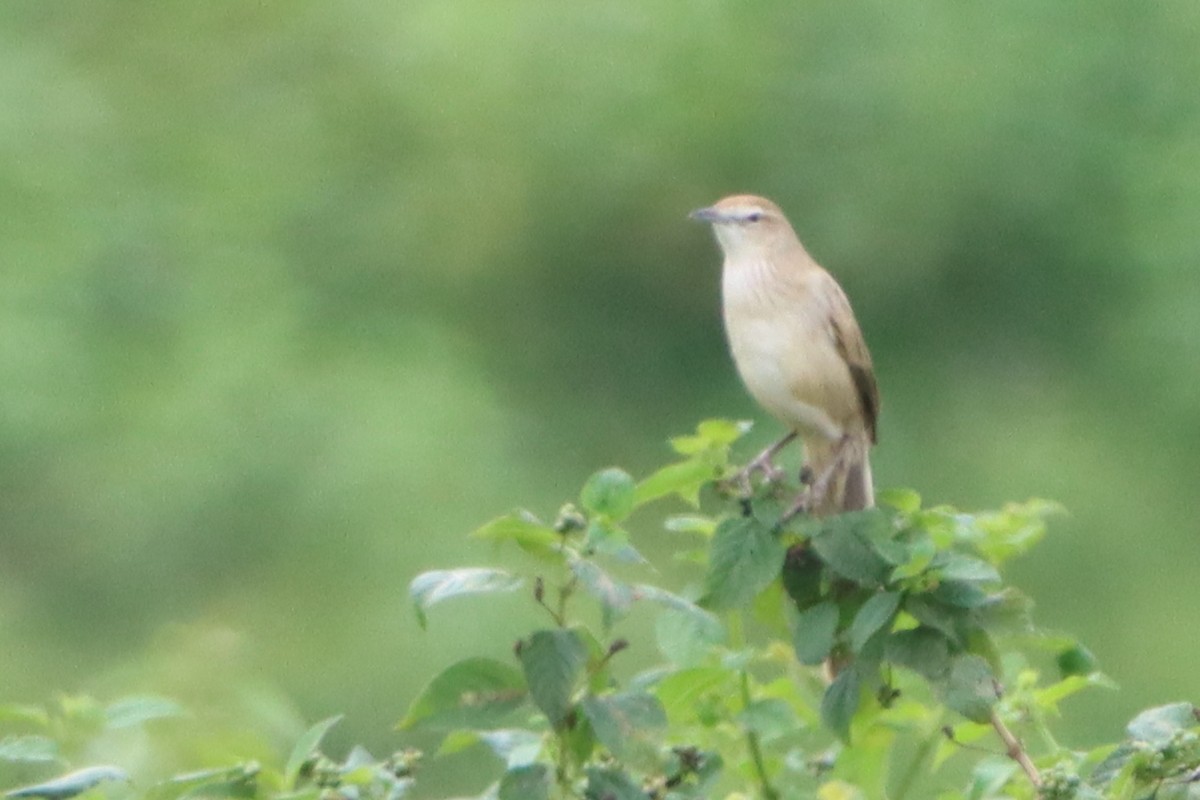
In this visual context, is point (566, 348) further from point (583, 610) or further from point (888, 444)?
point (583, 610)

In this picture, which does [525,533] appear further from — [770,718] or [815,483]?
[815,483]

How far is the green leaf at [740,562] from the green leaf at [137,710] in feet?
1.20

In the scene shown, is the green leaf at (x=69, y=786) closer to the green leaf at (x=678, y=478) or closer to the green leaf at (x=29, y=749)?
the green leaf at (x=29, y=749)

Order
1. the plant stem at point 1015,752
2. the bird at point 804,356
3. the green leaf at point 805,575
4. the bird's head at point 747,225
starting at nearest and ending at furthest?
the plant stem at point 1015,752 < the green leaf at point 805,575 < the bird at point 804,356 < the bird's head at point 747,225

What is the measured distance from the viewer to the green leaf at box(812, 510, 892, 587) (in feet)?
4.17

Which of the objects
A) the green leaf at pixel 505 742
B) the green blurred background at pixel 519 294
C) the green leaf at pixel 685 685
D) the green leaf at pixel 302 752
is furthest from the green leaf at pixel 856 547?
the green blurred background at pixel 519 294

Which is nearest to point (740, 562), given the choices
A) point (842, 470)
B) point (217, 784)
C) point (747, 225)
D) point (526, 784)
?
point (526, 784)

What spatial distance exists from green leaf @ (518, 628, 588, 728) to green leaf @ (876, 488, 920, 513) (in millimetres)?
357

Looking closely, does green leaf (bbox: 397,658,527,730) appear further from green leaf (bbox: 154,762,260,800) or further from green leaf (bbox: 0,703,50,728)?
green leaf (bbox: 0,703,50,728)

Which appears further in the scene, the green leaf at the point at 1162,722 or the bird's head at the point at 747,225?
the bird's head at the point at 747,225

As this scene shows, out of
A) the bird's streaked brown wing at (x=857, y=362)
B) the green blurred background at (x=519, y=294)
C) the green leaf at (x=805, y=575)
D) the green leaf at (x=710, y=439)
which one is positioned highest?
the green blurred background at (x=519, y=294)

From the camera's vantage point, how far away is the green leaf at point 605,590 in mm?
1042

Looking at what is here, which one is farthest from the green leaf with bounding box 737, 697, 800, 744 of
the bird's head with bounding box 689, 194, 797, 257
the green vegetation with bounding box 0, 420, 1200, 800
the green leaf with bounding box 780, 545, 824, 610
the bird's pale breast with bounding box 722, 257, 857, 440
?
the bird's head with bounding box 689, 194, 797, 257

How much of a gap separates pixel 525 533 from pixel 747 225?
1.59 meters
